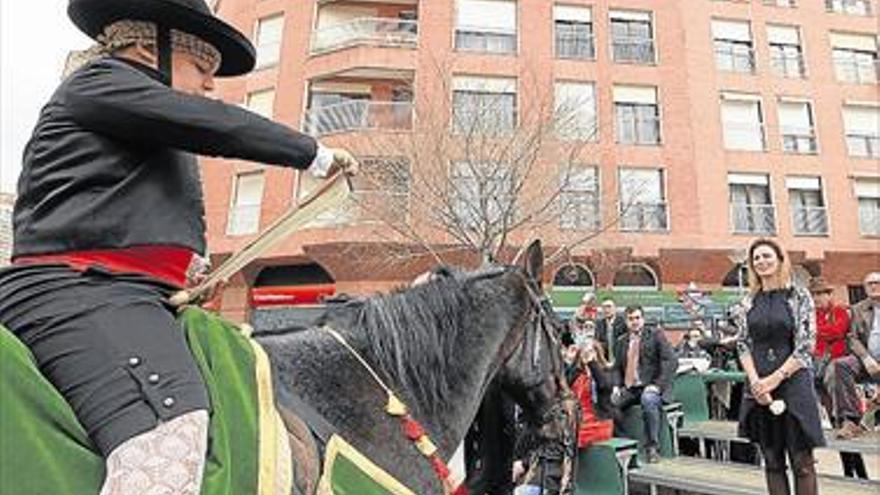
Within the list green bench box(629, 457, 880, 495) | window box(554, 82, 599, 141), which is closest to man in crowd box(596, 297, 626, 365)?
green bench box(629, 457, 880, 495)

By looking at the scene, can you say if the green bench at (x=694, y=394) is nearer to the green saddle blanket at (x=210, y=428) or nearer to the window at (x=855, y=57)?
the green saddle blanket at (x=210, y=428)

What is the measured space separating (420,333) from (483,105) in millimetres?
16971

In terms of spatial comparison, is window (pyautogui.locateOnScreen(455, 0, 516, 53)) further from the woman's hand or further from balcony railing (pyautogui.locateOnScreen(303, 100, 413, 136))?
the woman's hand

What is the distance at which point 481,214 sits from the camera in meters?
16.3

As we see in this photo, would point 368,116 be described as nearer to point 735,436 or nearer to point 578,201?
point 578,201

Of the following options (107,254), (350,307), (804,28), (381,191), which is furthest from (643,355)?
(804,28)

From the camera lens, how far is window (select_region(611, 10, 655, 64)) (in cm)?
2336

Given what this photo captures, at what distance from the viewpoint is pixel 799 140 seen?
79.5 ft

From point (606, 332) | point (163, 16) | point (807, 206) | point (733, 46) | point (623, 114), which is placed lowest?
point (606, 332)

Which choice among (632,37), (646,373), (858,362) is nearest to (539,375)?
(646,373)

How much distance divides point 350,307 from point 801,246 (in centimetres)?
2433

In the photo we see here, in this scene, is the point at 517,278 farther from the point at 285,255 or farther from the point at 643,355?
the point at 285,255

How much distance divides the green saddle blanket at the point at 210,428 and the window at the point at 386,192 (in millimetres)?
15744

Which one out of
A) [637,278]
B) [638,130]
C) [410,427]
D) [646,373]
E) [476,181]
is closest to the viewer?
[410,427]
